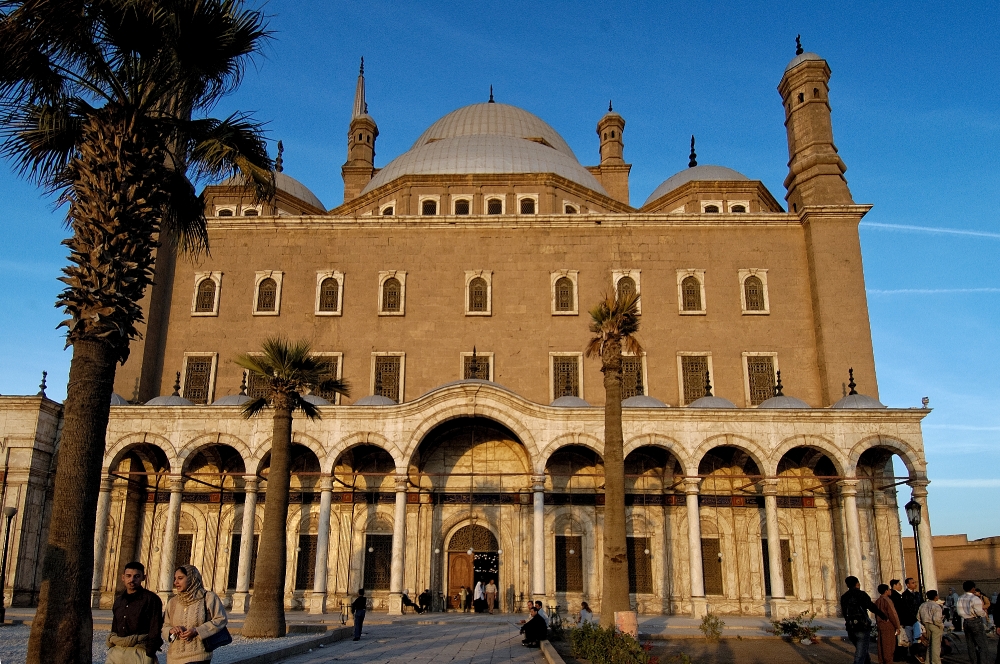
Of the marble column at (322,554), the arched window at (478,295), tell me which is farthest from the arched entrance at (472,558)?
the arched window at (478,295)

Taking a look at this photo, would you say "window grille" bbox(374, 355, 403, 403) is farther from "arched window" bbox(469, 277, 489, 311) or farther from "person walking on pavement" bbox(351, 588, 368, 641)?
"person walking on pavement" bbox(351, 588, 368, 641)

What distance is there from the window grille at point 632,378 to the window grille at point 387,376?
7.13 meters

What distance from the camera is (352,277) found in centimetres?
2816

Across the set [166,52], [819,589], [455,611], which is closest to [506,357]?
[455,611]

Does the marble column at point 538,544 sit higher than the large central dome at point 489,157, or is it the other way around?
the large central dome at point 489,157

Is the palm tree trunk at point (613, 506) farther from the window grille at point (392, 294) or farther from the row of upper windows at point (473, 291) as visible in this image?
the window grille at point (392, 294)

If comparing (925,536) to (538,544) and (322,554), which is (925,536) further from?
(322,554)

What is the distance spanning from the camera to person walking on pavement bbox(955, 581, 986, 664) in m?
12.0

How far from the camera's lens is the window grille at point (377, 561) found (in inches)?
973

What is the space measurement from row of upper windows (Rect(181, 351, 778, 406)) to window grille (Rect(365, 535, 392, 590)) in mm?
4271

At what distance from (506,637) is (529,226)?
15.4 m

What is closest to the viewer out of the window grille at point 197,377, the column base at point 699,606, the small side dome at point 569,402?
the column base at point 699,606

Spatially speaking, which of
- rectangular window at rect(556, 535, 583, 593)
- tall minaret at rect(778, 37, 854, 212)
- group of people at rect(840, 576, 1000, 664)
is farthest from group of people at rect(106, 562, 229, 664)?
tall minaret at rect(778, 37, 854, 212)

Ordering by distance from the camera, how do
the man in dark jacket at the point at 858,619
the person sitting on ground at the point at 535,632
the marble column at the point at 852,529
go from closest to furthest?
1. the man in dark jacket at the point at 858,619
2. the person sitting on ground at the point at 535,632
3. the marble column at the point at 852,529
